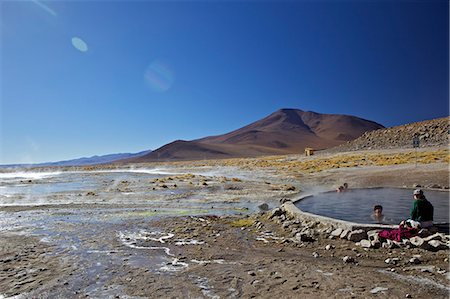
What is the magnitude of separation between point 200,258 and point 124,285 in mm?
1950

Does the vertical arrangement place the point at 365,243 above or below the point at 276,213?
below

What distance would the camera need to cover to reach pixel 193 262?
23.7 ft

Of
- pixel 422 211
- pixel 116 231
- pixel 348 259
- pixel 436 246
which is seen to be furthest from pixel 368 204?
pixel 116 231

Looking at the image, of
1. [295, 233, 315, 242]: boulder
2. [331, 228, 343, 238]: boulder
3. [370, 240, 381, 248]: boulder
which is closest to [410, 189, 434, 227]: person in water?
[370, 240, 381, 248]: boulder

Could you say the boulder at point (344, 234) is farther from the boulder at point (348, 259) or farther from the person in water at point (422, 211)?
the person in water at point (422, 211)

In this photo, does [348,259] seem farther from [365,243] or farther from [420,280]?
[420,280]

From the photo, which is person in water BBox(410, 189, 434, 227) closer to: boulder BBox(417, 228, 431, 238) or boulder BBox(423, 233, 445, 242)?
boulder BBox(417, 228, 431, 238)

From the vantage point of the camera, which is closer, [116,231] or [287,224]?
[287,224]

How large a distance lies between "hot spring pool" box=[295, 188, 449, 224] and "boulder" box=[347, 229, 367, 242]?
7.97 ft

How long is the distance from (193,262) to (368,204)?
8.91 metres

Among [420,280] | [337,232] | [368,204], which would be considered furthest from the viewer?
[368,204]

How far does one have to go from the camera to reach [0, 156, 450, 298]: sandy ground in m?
5.54

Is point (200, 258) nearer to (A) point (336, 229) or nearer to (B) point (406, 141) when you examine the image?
(A) point (336, 229)

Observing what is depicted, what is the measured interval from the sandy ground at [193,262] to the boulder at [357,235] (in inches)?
7.1
